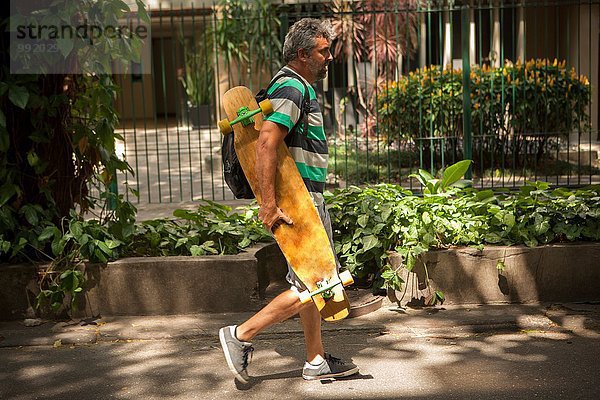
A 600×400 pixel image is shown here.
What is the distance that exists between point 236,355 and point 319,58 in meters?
1.64

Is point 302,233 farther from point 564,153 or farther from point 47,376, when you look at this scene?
point 564,153

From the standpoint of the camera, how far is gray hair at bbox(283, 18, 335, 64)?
479 cm

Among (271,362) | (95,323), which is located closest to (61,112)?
(95,323)

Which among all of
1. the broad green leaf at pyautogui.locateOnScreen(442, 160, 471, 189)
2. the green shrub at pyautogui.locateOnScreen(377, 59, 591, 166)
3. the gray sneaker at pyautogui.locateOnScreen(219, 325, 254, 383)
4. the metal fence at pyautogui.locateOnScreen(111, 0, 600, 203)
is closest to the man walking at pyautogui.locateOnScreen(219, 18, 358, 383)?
the gray sneaker at pyautogui.locateOnScreen(219, 325, 254, 383)

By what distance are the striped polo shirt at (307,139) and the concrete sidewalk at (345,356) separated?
41.9 inches

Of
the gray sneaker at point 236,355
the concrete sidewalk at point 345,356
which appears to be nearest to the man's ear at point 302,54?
the gray sneaker at point 236,355

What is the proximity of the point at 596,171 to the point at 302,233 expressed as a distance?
308 inches

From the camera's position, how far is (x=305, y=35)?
15.7 feet

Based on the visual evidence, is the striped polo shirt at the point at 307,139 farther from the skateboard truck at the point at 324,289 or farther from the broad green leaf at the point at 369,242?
the broad green leaf at the point at 369,242

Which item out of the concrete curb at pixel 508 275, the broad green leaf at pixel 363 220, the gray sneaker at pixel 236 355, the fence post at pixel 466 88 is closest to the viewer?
the gray sneaker at pixel 236 355

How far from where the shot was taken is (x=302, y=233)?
476cm

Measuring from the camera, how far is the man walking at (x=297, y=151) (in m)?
4.69

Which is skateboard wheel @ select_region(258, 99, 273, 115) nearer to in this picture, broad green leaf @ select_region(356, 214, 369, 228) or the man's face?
the man's face

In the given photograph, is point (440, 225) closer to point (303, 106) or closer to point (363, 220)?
point (363, 220)
